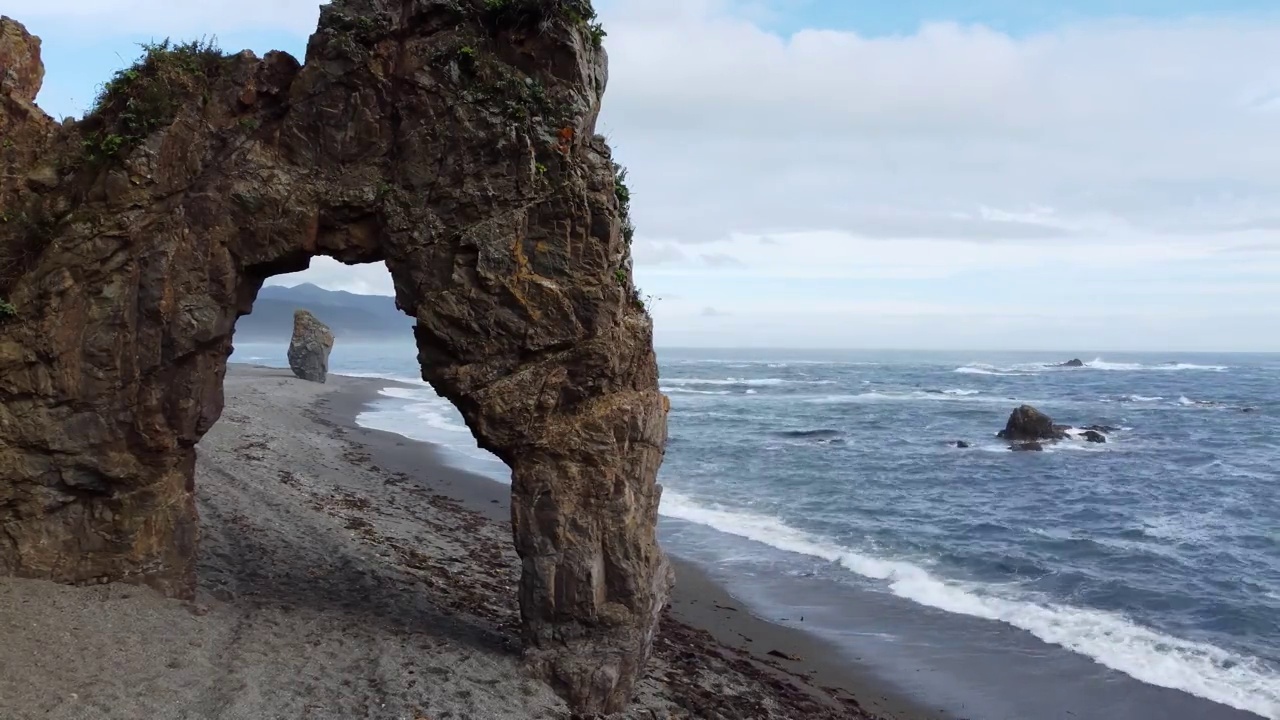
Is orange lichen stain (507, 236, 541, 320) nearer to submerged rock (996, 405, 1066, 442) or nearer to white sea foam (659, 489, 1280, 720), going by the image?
white sea foam (659, 489, 1280, 720)

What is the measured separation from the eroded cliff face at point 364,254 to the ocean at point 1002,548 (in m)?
6.91

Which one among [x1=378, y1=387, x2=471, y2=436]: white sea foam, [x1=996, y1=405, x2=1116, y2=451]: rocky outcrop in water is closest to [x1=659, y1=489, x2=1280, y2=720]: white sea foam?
[x1=378, y1=387, x2=471, y2=436]: white sea foam

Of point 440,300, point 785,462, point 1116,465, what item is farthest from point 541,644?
point 1116,465

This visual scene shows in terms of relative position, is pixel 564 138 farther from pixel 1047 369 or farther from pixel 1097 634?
pixel 1047 369

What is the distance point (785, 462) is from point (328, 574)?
872 inches

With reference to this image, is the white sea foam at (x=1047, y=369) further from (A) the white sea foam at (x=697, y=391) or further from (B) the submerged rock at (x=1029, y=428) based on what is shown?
(B) the submerged rock at (x=1029, y=428)

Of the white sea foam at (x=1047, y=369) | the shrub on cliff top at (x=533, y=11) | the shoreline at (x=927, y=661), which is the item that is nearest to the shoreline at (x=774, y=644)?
the shoreline at (x=927, y=661)

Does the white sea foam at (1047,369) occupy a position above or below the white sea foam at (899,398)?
above

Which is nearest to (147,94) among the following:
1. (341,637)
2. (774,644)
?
(341,637)

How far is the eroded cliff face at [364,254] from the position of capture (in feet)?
30.7

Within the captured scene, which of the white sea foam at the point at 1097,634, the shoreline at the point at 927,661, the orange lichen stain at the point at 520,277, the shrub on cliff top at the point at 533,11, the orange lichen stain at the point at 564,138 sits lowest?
the shoreline at the point at 927,661

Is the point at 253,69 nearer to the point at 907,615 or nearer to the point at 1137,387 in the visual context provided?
the point at 907,615

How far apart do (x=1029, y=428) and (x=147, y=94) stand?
3716cm

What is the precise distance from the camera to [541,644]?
32.5 ft
